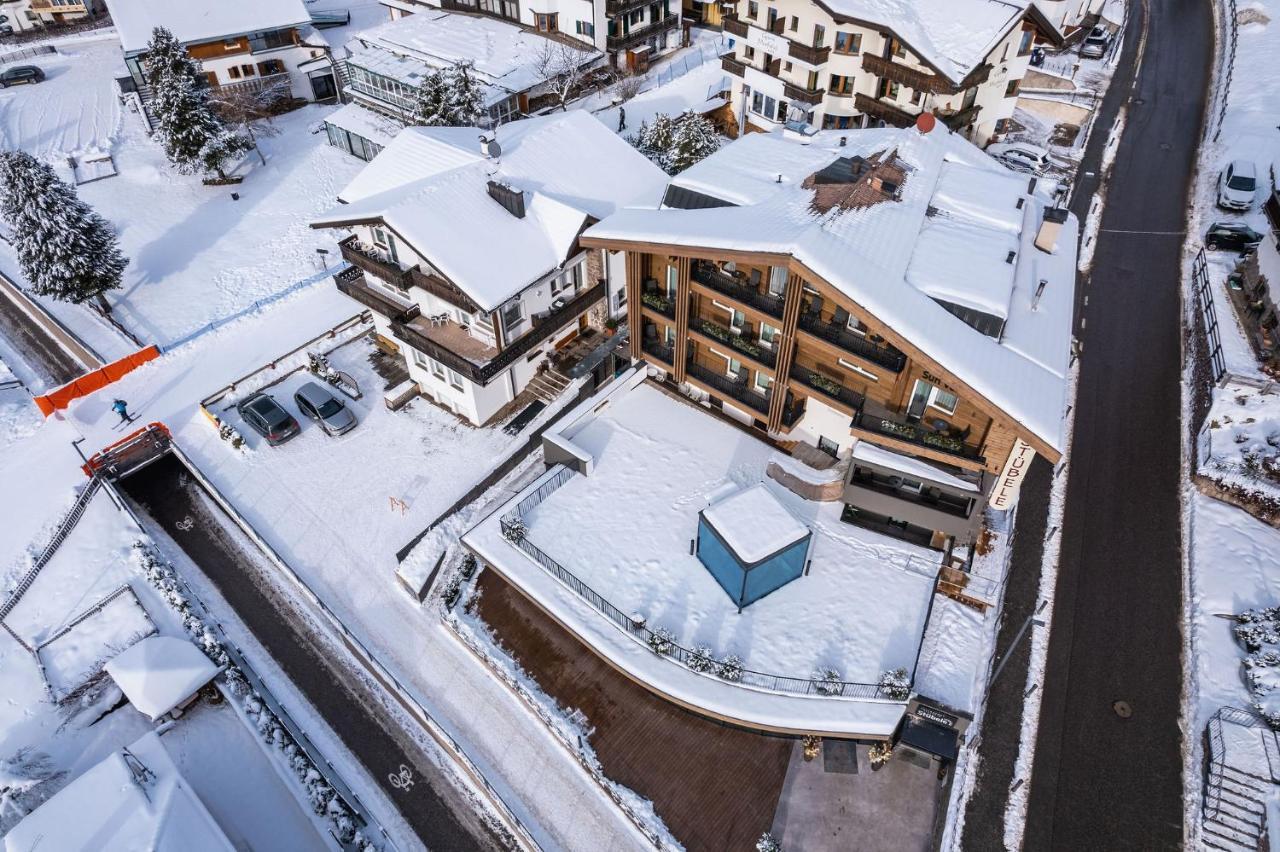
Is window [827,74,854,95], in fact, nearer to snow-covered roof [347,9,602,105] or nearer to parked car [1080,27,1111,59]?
snow-covered roof [347,9,602,105]

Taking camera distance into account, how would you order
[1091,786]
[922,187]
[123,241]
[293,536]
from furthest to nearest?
[123,241], [293,536], [922,187], [1091,786]

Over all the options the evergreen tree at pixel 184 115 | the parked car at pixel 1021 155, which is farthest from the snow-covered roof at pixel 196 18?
the parked car at pixel 1021 155

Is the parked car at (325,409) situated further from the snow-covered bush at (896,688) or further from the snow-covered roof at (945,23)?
the snow-covered roof at (945,23)

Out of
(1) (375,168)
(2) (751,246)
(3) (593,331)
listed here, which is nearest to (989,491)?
(2) (751,246)

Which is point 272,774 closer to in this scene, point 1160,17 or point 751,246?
point 751,246

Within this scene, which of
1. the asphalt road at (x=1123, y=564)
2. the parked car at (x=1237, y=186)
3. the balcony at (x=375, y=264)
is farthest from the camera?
the parked car at (x=1237, y=186)
